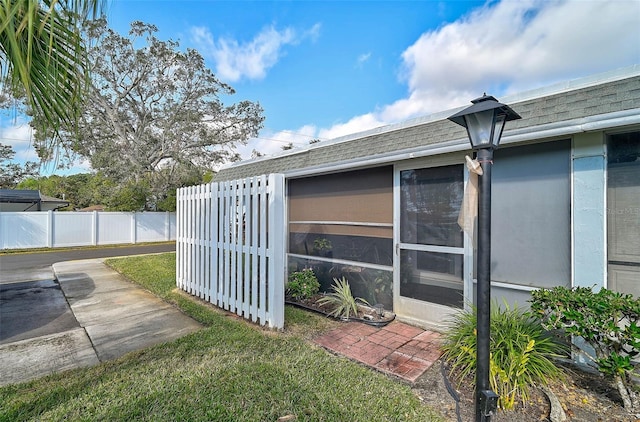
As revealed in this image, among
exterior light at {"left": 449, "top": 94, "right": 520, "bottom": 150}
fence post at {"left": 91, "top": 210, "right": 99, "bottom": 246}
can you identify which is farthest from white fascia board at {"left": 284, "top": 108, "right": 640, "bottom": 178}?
fence post at {"left": 91, "top": 210, "right": 99, "bottom": 246}

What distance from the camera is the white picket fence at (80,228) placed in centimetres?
1333

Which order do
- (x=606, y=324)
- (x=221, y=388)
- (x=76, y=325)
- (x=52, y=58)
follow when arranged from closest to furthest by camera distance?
1. (x=52, y=58)
2. (x=606, y=324)
3. (x=221, y=388)
4. (x=76, y=325)

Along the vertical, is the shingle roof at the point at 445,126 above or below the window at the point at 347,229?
above

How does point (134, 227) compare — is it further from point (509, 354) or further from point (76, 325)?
point (509, 354)

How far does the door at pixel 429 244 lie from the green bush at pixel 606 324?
1287 mm

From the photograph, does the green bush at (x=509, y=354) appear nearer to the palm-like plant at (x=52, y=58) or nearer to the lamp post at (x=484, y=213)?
the lamp post at (x=484, y=213)

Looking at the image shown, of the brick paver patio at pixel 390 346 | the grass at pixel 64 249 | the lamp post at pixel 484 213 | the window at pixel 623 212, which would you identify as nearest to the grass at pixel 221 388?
the brick paver patio at pixel 390 346

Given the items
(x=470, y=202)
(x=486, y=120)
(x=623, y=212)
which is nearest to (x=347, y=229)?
(x=470, y=202)

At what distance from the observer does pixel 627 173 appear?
115 inches

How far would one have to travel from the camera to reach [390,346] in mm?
3693

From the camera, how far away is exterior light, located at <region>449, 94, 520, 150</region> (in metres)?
2.18

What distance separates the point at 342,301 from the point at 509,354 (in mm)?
2550

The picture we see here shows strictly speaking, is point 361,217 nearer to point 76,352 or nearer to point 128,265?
point 76,352

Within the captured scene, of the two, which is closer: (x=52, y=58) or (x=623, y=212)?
(x=52, y=58)
